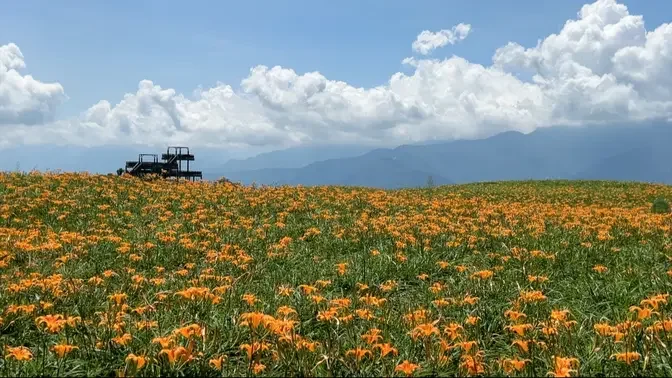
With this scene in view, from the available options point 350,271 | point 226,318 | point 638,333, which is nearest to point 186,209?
point 350,271

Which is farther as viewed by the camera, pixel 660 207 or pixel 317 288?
pixel 660 207

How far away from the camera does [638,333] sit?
14.5ft

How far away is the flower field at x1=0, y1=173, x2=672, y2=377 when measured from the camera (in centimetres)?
404

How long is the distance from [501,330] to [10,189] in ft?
52.7

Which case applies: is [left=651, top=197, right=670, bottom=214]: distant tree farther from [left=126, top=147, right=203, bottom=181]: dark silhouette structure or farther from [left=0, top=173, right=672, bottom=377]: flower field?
[left=126, top=147, right=203, bottom=181]: dark silhouette structure

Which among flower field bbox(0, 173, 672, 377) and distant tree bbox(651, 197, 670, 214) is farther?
distant tree bbox(651, 197, 670, 214)

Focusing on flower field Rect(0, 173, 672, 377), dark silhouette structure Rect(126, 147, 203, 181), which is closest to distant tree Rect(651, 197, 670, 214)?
flower field Rect(0, 173, 672, 377)

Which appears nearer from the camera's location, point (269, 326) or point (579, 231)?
point (269, 326)

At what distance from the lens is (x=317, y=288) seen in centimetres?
702

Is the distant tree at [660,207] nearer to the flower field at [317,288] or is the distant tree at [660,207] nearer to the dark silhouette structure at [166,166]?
the flower field at [317,288]

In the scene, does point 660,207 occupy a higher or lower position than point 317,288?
higher

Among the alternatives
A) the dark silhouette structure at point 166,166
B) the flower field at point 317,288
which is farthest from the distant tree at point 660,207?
the dark silhouette structure at point 166,166

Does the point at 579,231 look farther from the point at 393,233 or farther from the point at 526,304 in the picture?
the point at 526,304

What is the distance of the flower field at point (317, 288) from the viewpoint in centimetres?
404
